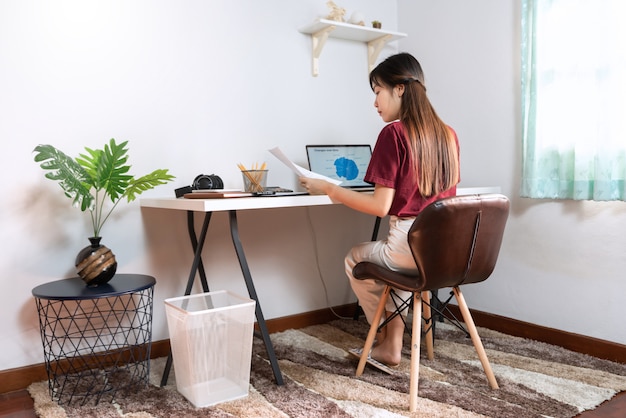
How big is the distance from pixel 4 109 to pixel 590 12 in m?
2.31

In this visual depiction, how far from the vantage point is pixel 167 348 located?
2373 millimetres

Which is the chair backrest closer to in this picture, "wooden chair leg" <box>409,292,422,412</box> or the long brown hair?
"wooden chair leg" <box>409,292,422,412</box>

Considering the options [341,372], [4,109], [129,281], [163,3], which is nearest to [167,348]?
[129,281]

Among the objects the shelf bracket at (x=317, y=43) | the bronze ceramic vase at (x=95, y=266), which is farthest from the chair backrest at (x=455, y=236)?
the shelf bracket at (x=317, y=43)

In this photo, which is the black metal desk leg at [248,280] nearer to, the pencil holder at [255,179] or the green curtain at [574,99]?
the pencil holder at [255,179]

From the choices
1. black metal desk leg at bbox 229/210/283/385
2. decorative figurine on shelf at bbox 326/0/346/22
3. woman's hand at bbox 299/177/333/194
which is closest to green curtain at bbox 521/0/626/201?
decorative figurine on shelf at bbox 326/0/346/22

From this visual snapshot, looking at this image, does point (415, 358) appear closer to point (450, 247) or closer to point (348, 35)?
point (450, 247)

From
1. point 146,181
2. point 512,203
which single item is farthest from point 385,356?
point 146,181

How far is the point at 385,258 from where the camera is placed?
6.53ft

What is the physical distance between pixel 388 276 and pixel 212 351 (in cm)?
65

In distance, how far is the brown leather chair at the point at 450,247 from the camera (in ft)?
5.52

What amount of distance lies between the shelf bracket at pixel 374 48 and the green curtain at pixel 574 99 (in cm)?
77

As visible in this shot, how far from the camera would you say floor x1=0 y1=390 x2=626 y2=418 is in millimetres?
1734

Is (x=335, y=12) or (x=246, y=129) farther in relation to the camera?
(x=335, y=12)
